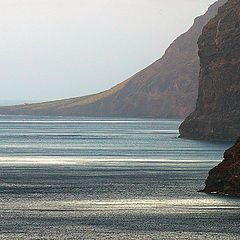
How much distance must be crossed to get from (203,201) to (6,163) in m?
67.0

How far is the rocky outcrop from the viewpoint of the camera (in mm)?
101375

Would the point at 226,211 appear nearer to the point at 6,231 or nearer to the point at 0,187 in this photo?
the point at 6,231

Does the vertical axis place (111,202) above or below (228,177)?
Answer: below

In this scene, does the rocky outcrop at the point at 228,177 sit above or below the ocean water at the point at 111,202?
above

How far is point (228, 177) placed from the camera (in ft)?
336

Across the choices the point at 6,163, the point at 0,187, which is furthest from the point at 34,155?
the point at 0,187

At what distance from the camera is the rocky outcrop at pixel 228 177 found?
101 metres

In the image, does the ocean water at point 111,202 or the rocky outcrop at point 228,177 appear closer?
the ocean water at point 111,202

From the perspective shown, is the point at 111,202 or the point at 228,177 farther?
the point at 228,177

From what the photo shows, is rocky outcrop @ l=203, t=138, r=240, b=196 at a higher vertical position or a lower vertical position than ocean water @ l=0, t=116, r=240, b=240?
higher

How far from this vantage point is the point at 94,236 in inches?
3046

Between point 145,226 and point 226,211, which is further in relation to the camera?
point 226,211

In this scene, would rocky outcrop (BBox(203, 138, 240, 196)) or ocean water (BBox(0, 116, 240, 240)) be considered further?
rocky outcrop (BBox(203, 138, 240, 196))

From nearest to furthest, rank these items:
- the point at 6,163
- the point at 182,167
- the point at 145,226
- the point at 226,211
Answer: the point at 145,226 → the point at 226,211 → the point at 182,167 → the point at 6,163
